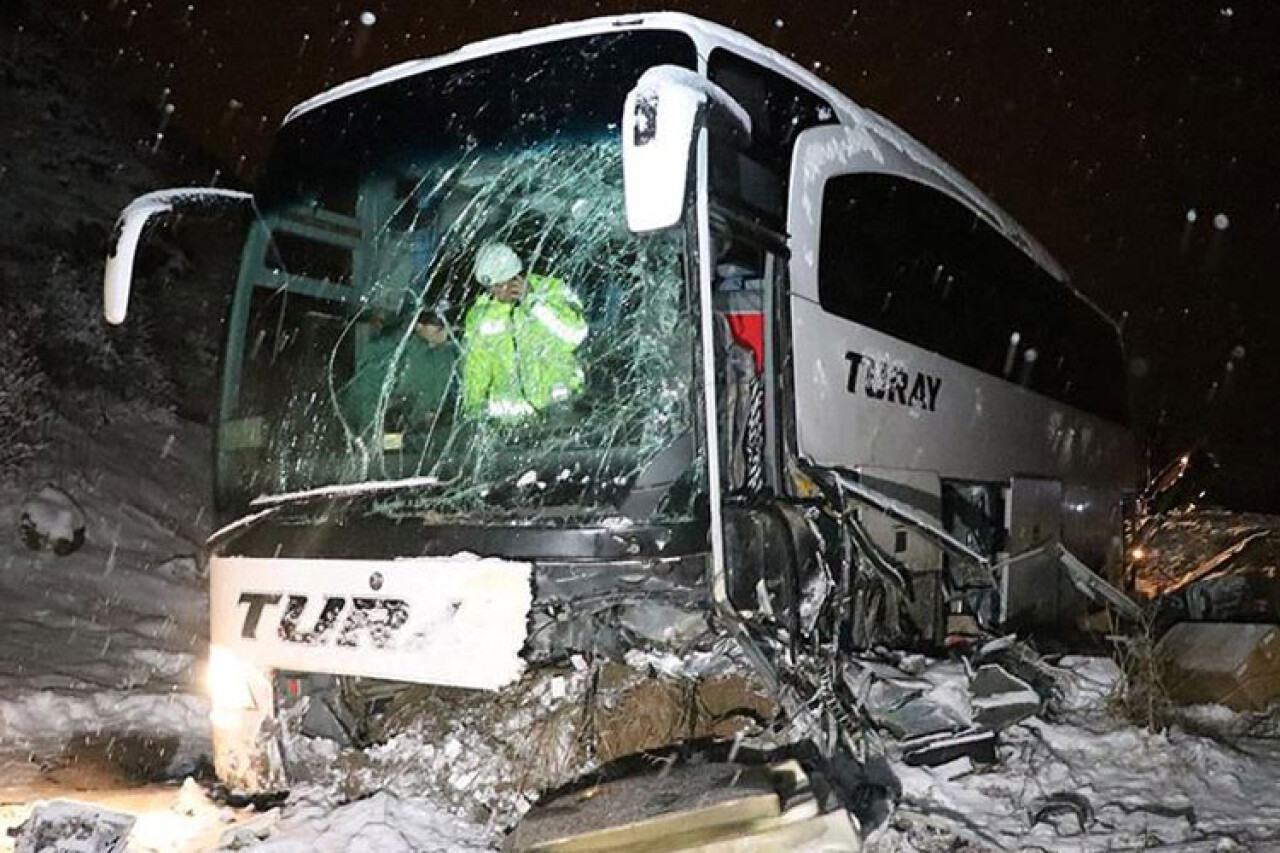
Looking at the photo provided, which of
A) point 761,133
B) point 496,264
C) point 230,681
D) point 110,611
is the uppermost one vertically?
point 761,133

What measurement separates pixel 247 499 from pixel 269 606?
2.13 ft

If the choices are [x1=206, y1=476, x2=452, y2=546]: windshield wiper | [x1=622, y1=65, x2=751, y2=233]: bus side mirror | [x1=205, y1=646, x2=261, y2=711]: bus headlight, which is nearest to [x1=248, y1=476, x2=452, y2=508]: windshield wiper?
[x1=206, y1=476, x2=452, y2=546]: windshield wiper

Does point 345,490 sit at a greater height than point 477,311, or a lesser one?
lesser

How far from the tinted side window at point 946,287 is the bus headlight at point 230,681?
11.1 feet

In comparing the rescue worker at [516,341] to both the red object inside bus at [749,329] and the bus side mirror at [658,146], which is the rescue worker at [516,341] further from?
the bus side mirror at [658,146]

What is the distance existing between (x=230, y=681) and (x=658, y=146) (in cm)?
335

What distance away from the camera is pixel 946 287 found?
278 inches

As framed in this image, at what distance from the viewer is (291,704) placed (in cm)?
496

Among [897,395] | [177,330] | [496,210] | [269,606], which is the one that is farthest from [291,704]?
[177,330]

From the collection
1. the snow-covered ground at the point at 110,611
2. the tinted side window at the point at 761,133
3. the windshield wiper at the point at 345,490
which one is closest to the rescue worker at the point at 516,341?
the windshield wiper at the point at 345,490

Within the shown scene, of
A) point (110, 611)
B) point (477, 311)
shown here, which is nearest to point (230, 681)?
point (477, 311)

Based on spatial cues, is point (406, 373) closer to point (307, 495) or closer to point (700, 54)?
point (307, 495)

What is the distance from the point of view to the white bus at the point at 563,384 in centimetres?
418

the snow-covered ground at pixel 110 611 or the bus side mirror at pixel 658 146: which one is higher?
the bus side mirror at pixel 658 146
